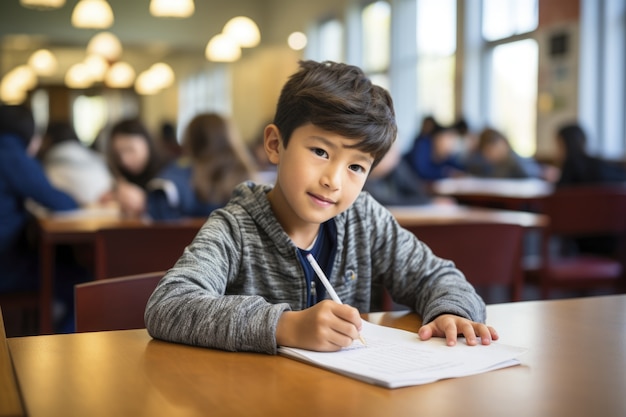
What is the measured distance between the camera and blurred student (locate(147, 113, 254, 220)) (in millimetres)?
3232

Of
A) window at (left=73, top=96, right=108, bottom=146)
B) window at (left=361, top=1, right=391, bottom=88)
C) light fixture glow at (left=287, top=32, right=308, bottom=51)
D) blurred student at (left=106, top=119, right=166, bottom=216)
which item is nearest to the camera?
blurred student at (left=106, top=119, right=166, bottom=216)

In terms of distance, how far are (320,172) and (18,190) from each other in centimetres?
250

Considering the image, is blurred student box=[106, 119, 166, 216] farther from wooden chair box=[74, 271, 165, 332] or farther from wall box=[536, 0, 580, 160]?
wall box=[536, 0, 580, 160]

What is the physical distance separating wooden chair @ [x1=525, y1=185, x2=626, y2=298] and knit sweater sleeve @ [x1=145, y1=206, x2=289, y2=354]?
252 centimetres

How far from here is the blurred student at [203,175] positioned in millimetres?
3232

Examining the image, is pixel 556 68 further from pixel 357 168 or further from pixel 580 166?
pixel 357 168

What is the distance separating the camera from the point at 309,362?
2.91ft

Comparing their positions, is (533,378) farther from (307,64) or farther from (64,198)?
(64,198)

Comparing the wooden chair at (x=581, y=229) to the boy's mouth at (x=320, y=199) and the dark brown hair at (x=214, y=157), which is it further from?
the boy's mouth at (x=320, y=199)

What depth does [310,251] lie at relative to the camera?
129 cm

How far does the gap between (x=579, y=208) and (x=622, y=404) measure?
281 centimetres

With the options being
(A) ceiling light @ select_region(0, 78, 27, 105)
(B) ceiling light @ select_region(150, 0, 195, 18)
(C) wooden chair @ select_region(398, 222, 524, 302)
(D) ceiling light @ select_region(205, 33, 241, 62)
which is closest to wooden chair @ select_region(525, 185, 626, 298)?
(C) wooden chair @ select_region(398, 222, 524, 302)

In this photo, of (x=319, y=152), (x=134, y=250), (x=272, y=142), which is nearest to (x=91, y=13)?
(x=134, y=250)

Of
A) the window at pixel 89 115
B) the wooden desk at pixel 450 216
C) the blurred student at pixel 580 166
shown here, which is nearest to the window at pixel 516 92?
the blurred student at pixel 580 166
